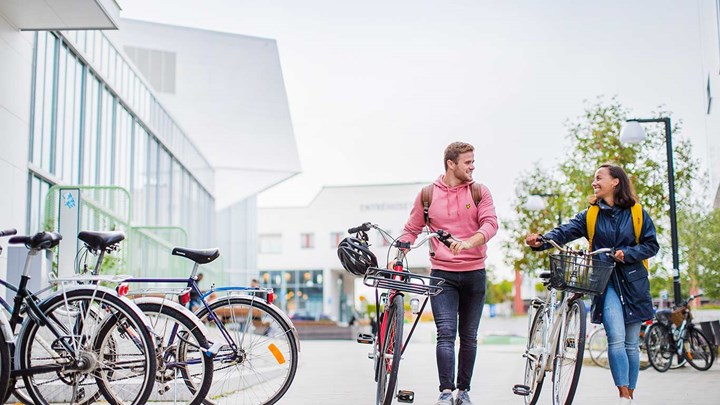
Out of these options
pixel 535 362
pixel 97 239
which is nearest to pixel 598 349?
pixel 535 362

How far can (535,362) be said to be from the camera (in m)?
7.30

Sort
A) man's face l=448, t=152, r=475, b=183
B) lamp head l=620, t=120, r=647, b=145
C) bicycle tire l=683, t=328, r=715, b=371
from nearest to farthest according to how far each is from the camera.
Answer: man's face l=448, t=152, r=475, b=183 < bicycle tire l=683, t=328, r=715, b=371 < lamp head l=620, t=120, r=647, b=145

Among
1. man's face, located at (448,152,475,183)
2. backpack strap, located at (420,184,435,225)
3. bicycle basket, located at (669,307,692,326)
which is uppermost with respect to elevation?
man's face, located at (448,152,475,183)

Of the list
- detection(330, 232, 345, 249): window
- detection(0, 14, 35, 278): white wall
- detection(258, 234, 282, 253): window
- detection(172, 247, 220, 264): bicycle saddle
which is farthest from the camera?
detection(258, 234, 282, 253): window

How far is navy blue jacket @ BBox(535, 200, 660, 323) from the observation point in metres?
7.09

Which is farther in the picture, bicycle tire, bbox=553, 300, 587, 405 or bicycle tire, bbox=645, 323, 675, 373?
bicycle tire, bbox=645, 323, 675, 373

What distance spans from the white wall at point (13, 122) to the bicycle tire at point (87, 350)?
282 inches

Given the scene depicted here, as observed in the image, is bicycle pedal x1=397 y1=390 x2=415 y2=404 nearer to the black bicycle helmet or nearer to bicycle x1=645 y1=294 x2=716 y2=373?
the black bicycle helmet

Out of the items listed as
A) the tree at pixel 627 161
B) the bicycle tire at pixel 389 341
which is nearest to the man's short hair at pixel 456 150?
the bicycle tire at pixel 389 341

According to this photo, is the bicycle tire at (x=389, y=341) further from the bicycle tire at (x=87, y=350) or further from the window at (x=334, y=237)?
the window at (x=334, y=237)

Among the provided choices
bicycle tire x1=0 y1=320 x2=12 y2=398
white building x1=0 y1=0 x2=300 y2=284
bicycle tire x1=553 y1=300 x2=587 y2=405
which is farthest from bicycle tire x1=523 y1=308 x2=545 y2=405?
white building x1=0 y1=0 x2=300 y2=284

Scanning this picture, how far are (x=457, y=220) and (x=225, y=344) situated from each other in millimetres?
1823

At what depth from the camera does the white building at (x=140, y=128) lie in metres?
13.8

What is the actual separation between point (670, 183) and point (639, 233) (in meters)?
11.7
